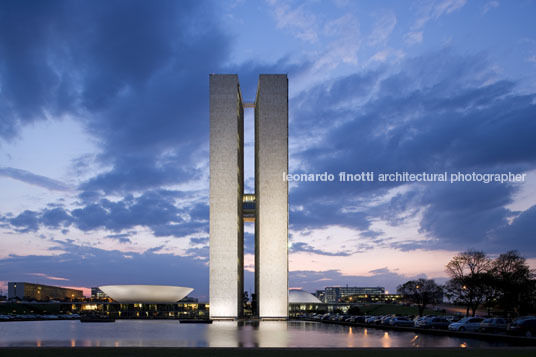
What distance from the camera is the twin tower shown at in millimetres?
58719

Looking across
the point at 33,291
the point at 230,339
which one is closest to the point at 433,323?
the point at 230,339

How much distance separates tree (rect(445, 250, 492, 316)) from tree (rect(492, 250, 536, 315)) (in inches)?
42.2

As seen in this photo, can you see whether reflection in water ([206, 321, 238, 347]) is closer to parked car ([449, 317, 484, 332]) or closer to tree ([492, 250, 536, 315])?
parked car ([449, 317, 484, 332])

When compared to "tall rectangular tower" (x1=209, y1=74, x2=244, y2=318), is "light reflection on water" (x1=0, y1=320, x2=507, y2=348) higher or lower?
lower

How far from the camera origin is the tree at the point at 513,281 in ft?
154

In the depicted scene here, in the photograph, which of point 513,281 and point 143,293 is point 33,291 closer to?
point 143,293

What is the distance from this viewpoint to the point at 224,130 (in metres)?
61.6

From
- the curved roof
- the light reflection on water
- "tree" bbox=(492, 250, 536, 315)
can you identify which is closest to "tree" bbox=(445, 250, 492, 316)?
"tree" bbox=(492, 250, 536, 315)

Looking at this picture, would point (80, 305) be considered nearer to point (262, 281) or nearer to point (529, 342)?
point (262, 281)

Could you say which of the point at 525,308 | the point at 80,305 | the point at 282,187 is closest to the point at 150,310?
the point at 80,305

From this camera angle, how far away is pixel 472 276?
166 feet

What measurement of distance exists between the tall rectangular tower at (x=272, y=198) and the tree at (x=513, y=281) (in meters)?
23.0

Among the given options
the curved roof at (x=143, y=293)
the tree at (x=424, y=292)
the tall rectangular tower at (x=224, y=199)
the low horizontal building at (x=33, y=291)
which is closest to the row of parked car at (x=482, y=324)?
the tall rectangular tower at (x=224, y=199)
